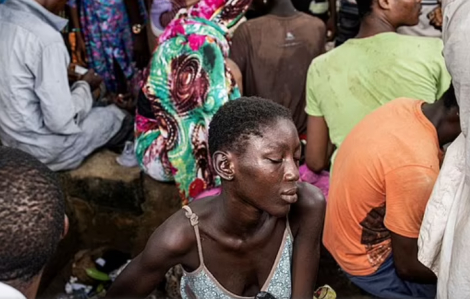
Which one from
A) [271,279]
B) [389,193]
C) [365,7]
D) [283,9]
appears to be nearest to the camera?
[271,279]

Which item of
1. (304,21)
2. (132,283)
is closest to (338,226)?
(132,283)

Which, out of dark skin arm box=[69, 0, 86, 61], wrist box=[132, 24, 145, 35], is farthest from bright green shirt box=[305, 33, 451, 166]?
dark skin arm box=[69, 0, 86, 61]

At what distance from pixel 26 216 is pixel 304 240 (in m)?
0.95

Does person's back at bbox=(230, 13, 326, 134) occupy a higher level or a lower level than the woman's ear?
lower

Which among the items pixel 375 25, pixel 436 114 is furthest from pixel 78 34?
pixel 436 114

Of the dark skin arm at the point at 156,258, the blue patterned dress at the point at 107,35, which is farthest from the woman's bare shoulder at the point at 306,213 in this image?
the blue patterned dress at the point at 107,35

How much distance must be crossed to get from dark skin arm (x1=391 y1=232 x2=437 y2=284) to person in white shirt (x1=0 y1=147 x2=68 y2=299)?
1.20 m

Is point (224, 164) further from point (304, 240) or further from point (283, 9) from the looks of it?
point (283, 9)

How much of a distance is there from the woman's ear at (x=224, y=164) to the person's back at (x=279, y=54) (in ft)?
5.58

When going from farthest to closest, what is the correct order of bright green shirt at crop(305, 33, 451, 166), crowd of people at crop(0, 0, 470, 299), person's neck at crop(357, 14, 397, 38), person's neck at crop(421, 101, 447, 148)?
person's neck at crop(357, 14, 397, 38) < bright green shirt at crop(305, 33, 451, 166) < person's neck at crop(421, 101, 447, 148) < crowd of people at crop(0, 0, 470, 299)

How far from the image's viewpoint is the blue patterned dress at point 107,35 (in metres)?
3.89

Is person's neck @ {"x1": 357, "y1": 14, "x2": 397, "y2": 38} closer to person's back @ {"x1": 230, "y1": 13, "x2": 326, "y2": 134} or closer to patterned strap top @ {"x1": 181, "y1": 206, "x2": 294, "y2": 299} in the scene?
person's back @ {"x1": 230, "y1": 13, "x2": 326, "y2": 134}

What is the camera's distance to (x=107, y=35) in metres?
3.95

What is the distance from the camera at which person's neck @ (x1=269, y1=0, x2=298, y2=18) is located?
130 inches
